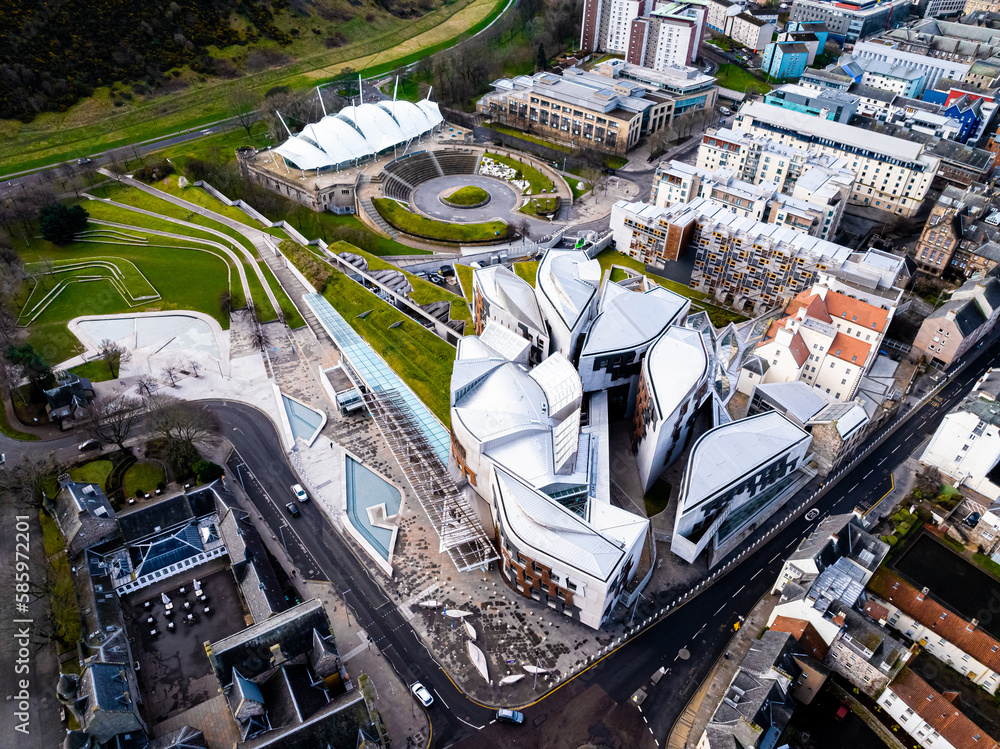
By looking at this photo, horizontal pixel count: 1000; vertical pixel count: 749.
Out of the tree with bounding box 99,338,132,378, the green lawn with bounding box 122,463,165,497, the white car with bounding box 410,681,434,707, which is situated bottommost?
the white car with bounding box 410,681,434,707

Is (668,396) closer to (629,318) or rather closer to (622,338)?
(622,338)

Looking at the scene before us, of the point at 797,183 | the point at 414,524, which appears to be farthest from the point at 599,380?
the point at 797,183

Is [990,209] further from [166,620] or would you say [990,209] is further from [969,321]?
[166,620]

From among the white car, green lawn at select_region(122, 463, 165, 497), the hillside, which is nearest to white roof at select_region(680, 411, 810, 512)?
the white car

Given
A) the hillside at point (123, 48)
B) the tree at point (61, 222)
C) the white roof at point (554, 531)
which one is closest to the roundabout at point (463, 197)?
the tree at point (61, 222)

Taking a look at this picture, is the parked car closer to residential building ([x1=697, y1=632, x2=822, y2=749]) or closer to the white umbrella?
the white umbrella

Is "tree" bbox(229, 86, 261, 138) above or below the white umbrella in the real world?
above

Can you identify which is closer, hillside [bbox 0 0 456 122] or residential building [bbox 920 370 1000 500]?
residential building [bbox 920 370 1000 500]
